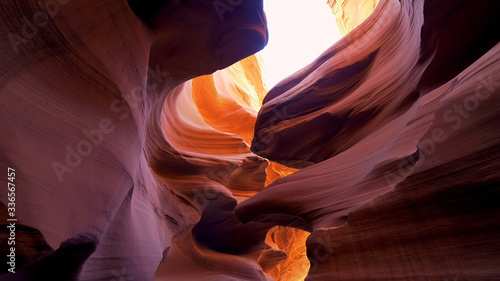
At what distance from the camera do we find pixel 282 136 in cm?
504

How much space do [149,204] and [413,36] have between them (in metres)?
4.51

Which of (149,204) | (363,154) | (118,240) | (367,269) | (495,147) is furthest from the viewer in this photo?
(149,204)

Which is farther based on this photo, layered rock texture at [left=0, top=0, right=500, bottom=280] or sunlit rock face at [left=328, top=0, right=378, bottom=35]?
sunlit rock face at [left=328, top=0, right=378, bottom=35]

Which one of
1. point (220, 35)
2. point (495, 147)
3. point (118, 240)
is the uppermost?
point (220, 35)

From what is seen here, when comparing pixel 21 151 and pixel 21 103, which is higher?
pixel 21 103

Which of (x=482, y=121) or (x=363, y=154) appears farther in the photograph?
(x=363, y=154)

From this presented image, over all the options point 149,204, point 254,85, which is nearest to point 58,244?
point 149,204

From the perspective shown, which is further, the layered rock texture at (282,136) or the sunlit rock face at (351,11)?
the sunlit rock face at (351,11)

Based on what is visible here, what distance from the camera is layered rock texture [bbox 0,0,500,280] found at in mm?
1667

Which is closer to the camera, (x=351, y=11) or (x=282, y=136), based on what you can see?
(x=282, y=136)

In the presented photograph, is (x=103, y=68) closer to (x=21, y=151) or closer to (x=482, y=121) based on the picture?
(x=21, y=151)

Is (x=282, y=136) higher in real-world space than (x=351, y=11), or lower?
lower

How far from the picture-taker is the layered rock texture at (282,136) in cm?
167

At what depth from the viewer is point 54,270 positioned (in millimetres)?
2104
